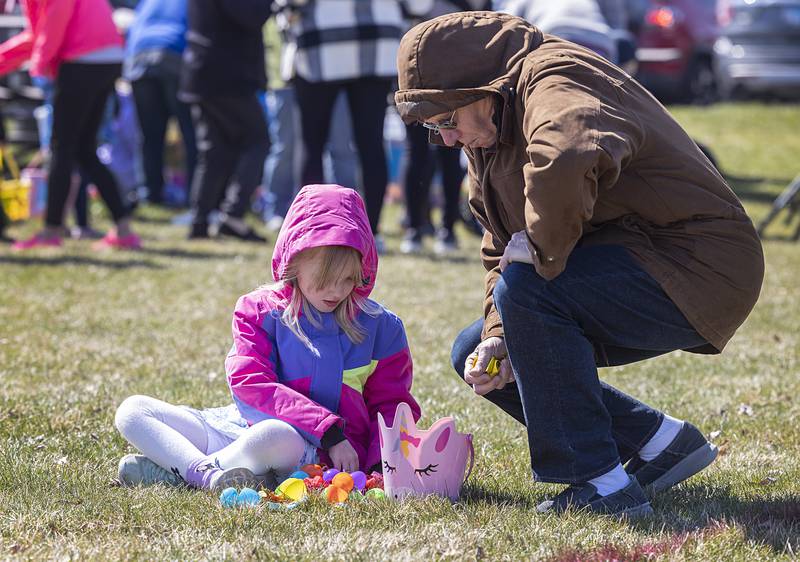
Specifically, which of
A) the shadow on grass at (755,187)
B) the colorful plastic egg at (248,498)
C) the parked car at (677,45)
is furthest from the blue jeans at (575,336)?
the parked car at (677,45)

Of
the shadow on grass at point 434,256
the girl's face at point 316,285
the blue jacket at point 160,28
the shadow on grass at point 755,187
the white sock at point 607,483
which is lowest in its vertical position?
the shadow on grass at point 755,187

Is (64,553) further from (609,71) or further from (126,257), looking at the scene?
(126,257)

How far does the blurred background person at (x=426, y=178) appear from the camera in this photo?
28.1 ft

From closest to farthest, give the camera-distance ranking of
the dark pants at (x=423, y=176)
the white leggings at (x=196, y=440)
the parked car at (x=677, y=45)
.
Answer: the white leggings at (x=196, y=440), the dark pants at (x=423, y=176), the parked car at (x=677, y=45)

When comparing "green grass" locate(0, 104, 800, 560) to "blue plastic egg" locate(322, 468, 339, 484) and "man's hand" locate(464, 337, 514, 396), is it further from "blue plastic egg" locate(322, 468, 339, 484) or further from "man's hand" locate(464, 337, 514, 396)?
"man's hand" locate(464, 337, 514, 396)

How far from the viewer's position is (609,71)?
3119mm

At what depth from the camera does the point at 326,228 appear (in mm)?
3547

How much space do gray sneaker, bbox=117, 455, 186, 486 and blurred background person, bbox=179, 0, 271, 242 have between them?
5.16 metres

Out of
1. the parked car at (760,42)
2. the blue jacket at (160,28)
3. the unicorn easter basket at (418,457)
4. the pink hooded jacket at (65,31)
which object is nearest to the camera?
the unicorn easter basket at (418,457)

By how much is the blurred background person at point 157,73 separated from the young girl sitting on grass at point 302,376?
791cm

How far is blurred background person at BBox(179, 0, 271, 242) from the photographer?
8586 millimetres

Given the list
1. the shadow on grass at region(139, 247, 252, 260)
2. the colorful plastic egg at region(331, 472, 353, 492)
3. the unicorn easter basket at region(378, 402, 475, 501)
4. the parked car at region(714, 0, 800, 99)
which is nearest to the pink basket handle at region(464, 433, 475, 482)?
the unicorn easter basket at region(378, 402, 475, 501)

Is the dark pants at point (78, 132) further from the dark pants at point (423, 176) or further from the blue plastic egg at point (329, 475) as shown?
the blue plastic egg at point (329, 475)

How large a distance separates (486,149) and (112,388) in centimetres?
229
